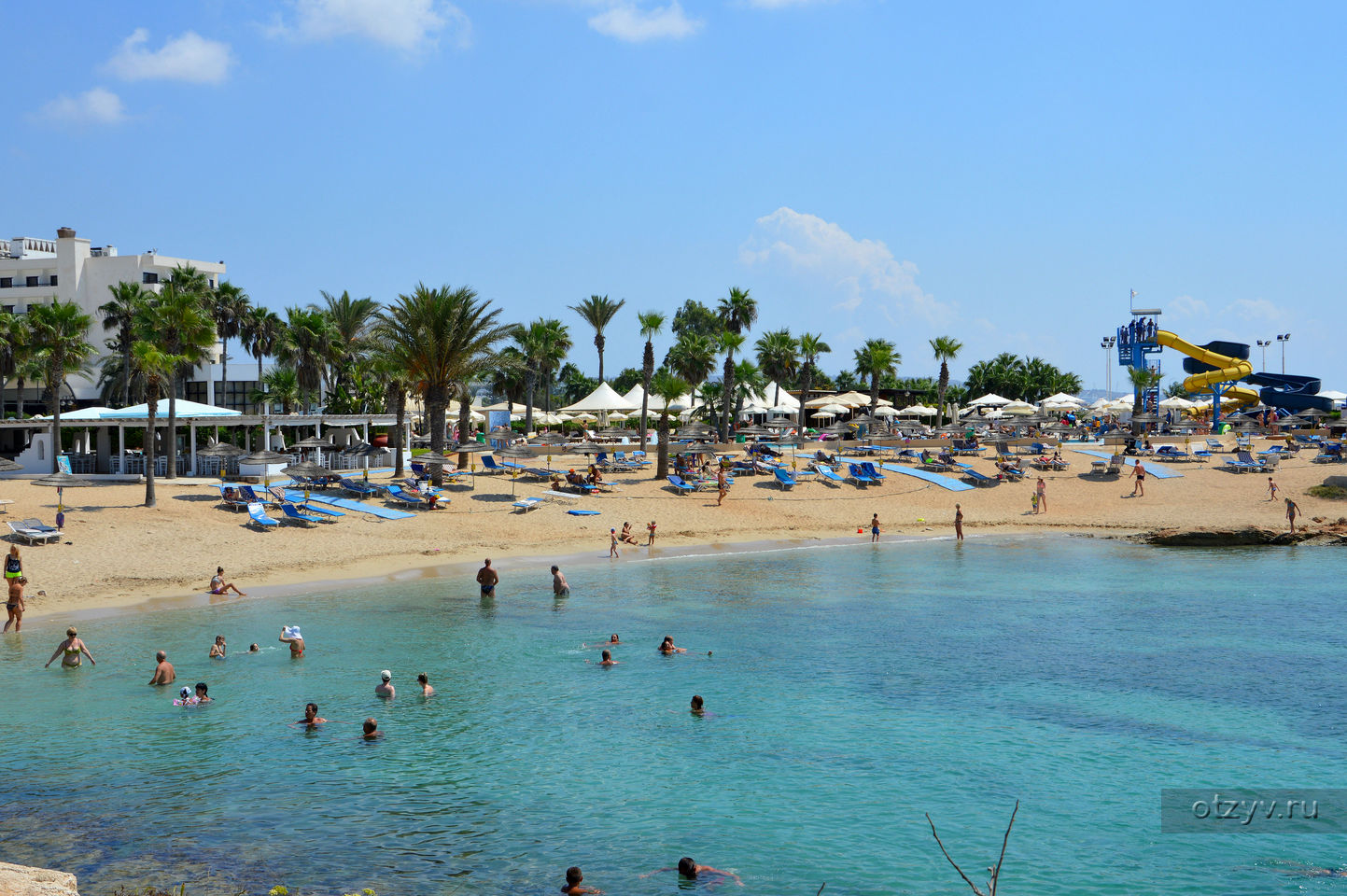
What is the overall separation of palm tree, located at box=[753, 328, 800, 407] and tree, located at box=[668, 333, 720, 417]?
672cm

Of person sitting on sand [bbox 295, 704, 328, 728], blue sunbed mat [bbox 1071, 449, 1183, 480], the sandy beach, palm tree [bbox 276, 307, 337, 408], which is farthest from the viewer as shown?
palm tree [bbox 276, 307, 337, 408]

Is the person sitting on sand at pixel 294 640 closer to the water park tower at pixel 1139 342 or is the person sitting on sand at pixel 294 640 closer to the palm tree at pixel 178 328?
the palm tree at pixel 178 328

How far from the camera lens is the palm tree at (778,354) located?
205 feet

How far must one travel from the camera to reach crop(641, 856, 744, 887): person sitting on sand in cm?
1052

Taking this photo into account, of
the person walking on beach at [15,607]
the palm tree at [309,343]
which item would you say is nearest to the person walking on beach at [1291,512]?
the person walking on beach at [15,607]

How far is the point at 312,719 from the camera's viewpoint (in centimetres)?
1523

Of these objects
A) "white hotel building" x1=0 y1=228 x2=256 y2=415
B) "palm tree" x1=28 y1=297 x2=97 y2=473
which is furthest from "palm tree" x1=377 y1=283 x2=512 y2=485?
"white hotel building" x1=0 y1=228 x2=256 y2=415

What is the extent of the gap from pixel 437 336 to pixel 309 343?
20225 mm

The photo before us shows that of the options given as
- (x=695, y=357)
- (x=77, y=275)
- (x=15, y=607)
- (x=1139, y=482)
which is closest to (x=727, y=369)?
(x=695, y=357)

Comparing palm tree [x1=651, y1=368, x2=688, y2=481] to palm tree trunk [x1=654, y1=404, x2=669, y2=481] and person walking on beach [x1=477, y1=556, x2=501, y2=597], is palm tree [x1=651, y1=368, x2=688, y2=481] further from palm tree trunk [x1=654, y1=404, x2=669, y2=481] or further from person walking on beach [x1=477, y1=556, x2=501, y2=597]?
person walking on beach [x1=477, y1=556, x2=501, y2=597]

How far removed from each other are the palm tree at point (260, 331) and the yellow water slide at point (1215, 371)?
6149 centimetres

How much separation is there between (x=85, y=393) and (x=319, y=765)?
201ft

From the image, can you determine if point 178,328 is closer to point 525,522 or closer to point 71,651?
point 525,522

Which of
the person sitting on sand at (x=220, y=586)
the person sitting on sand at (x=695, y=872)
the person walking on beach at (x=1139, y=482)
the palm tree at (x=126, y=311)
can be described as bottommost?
the person sitting on sand at (x=695, y=872)
